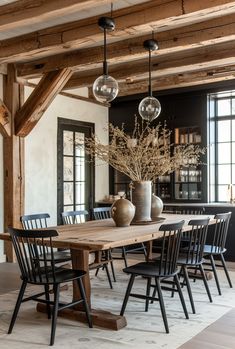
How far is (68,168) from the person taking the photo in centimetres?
737

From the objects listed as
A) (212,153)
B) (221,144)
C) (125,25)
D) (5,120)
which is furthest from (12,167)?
(221,144)

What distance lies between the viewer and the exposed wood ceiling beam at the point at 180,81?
6.32 meters

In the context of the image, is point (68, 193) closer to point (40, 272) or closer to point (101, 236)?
point (101, 236)

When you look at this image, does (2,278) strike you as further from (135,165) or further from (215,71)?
(215,71)

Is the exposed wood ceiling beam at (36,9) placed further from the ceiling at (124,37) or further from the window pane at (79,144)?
the window pane at (79,144)

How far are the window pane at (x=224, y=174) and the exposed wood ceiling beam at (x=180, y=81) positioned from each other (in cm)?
144

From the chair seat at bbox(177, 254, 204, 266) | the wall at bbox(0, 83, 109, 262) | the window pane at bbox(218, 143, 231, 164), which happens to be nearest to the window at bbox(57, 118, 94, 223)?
the wall at bbox(0, 83, 109, 262)

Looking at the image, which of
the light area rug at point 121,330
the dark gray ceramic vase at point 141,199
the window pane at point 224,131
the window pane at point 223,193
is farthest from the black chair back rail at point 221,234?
the window pane at point 224,131

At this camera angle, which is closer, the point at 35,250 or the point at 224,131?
the point at 35,250

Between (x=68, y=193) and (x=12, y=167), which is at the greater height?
(x=12, y=167)

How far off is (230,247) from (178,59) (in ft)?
9.43

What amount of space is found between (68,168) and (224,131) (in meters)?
2.76

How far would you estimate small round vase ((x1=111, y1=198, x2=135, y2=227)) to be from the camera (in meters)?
4.11

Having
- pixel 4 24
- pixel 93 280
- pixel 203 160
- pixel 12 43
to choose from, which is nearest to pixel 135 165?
pixel 93 280
